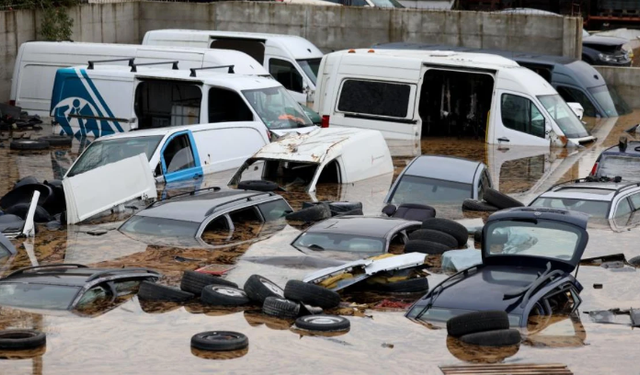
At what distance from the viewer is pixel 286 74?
29.9 m

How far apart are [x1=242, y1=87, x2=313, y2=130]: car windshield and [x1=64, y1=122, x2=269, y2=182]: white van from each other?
1.83 meters

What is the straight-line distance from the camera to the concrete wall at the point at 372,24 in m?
32.1

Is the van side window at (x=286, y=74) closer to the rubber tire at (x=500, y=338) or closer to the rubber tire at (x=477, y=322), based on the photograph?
the rubber tire at (x=477, y=322)

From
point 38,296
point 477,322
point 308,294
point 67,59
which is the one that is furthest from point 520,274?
point 67,59

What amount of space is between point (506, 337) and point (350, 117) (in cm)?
1496

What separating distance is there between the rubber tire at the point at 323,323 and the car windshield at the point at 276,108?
1114 centimetres

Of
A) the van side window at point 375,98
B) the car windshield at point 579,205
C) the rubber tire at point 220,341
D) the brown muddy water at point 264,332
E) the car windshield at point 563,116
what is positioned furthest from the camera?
the van side window at point 375,98

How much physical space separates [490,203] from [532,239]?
486 cm

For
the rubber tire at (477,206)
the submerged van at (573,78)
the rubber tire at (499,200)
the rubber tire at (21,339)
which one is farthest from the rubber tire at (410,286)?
the submerged van at (573,78)

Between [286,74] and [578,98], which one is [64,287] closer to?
[286,74]

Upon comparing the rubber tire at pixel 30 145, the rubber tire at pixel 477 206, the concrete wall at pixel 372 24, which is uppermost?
the concrete wall at pixel 372 24

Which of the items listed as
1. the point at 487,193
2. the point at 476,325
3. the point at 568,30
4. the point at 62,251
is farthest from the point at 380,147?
the point at 568,30

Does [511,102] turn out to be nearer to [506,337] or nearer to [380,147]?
[380,147]

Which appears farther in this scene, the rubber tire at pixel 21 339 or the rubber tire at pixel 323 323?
the rubber tire at pixel 323 323
